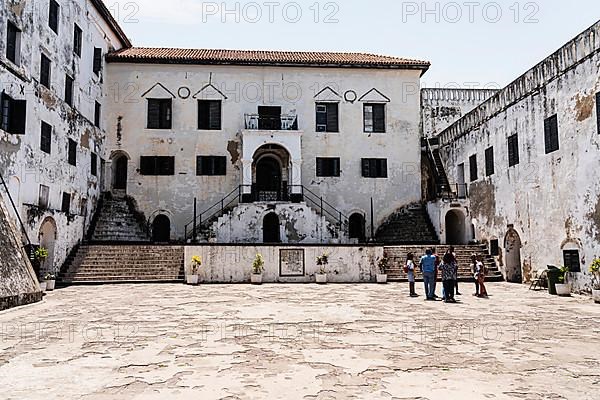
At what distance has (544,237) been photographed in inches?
654

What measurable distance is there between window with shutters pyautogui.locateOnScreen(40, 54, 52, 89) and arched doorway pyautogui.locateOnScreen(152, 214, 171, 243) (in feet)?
30.1

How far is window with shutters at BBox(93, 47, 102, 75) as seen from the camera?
24562 millimetres

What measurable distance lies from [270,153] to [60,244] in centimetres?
1200

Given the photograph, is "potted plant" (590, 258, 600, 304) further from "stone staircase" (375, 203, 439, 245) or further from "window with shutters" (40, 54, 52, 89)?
"window with shutters" (40, 54, 52, 89)

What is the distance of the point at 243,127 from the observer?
86.8 feet

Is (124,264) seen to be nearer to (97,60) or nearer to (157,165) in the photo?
(157,165)

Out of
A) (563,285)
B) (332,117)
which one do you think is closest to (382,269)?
(563,285)

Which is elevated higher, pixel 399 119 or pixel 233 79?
pixel 233 79

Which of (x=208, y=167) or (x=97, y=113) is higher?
(x=97, y=113)

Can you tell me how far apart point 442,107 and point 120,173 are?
796 inches

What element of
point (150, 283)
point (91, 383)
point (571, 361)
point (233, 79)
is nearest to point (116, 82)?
point (233, 79)

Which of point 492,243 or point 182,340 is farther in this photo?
point 492,243

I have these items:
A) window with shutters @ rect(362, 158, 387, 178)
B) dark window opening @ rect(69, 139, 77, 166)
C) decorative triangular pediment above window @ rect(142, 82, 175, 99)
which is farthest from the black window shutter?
dark window opening @ rect(69, 139, 77, 166)

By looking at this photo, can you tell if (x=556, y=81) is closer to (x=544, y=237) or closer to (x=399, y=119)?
(x=544, y=237)
